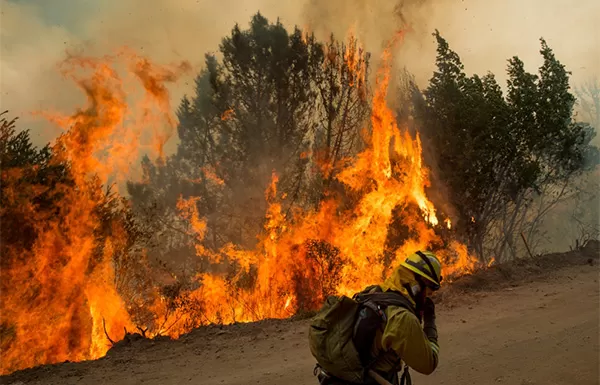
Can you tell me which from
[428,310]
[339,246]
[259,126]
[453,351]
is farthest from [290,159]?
[428,310]

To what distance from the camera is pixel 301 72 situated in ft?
65.6

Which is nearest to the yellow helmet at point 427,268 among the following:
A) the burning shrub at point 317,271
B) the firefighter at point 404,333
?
the firefighter at point 404,333

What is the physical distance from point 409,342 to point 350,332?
0.39 meters

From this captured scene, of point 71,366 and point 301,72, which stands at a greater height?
point 301,72

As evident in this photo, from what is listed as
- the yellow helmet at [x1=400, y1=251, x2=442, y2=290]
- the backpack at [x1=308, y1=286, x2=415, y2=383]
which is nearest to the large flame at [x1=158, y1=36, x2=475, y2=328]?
the backpack at [x1=308, y1=286, x2=415, y2=383]

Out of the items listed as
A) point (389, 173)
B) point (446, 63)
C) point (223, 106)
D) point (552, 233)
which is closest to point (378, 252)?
point (389, 173)

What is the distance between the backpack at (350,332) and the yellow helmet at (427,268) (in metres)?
0.20

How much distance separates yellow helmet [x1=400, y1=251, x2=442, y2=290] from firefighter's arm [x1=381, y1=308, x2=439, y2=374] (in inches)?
15.0

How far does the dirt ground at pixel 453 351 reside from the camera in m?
5.56

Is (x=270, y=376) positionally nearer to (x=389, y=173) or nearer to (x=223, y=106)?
(x=389, y=173)

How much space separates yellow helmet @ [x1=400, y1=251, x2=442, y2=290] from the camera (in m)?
Answer: 2.67

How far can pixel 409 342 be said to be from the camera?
2318 mm

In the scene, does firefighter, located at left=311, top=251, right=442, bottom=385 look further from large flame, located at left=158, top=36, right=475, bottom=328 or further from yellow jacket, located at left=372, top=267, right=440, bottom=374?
large flame, located at left=158, top=36, right=475, bottom=328

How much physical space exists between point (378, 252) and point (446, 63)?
9.92 meters
